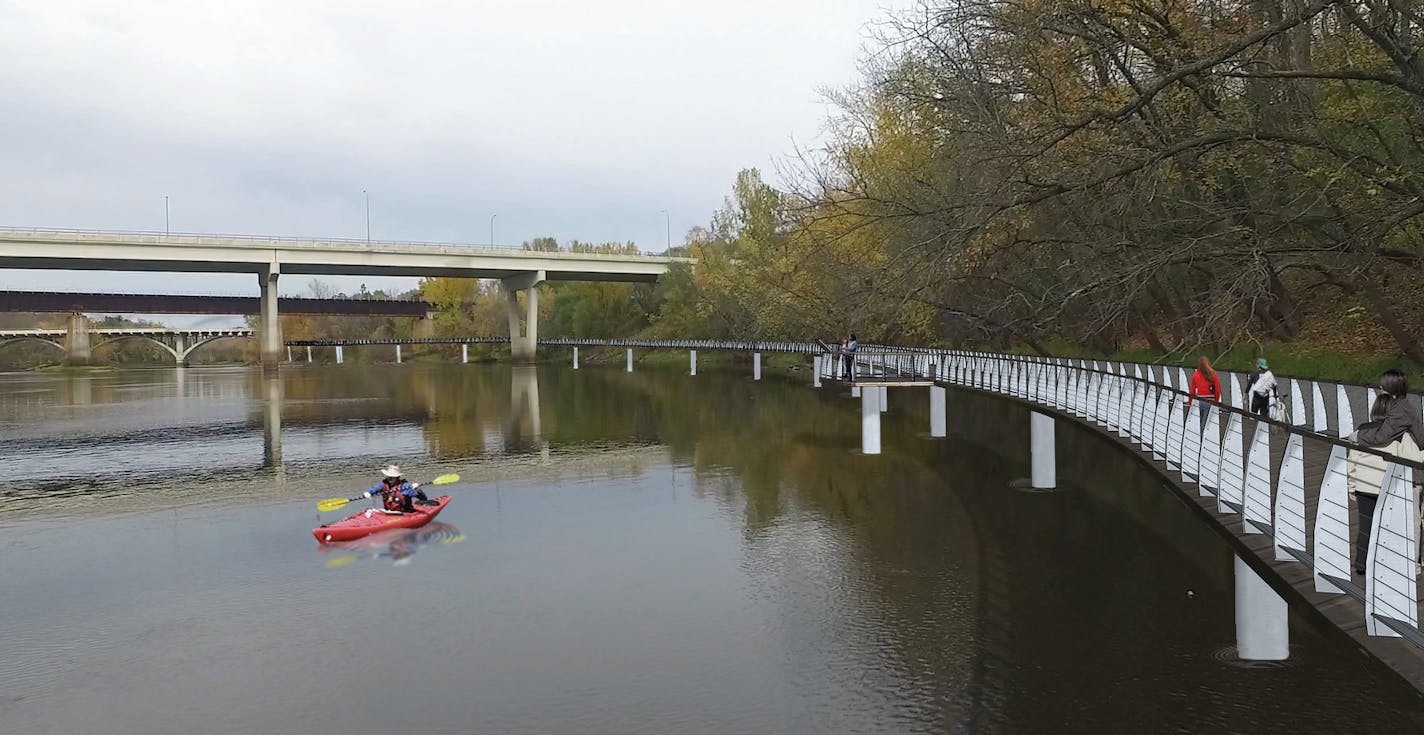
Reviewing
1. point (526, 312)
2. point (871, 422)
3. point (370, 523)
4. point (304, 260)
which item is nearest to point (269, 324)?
point (304, 260)

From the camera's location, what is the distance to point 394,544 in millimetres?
18531

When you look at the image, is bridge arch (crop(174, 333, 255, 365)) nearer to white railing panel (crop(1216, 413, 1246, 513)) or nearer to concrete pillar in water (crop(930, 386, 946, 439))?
concrete pillar in water (crop(930, 386, 946, 439))

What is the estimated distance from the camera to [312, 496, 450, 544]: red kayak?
1861cm

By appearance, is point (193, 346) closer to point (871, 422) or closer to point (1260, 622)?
point (871, 422)

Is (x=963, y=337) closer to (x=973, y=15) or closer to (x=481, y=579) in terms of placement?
(x=973, y=15)

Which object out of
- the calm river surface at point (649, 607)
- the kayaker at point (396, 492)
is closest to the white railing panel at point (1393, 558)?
the calm river surface at point (649, 607)

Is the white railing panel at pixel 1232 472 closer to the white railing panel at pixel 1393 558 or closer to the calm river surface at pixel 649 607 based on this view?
the calm river surface at pixel 649 607

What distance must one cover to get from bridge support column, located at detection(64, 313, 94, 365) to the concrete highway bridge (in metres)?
45.4

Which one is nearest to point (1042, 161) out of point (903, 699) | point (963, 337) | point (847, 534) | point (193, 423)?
point (847, 534)

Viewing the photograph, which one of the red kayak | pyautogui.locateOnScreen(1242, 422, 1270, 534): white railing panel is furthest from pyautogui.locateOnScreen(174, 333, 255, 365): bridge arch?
pyautogui.locateOnScreen(1242, 422, 1270, 534): white railing panel

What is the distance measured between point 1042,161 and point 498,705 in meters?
13.9

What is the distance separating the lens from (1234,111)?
19047 millimetres

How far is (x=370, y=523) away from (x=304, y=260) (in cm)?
7579

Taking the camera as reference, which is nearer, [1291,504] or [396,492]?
[1291,504]
